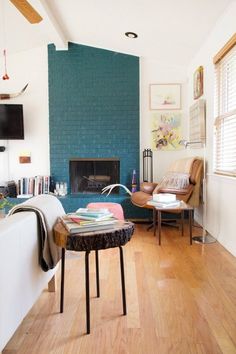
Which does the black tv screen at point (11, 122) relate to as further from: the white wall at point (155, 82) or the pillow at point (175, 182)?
the pillow at point (175, 182)

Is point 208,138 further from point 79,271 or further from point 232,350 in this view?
point 232,350

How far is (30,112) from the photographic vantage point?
4918 millimetres

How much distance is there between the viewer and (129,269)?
8.55 feet

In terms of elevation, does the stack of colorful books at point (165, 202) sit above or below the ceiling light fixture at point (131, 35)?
below

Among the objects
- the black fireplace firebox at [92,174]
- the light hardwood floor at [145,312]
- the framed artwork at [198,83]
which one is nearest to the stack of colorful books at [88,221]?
the light hardwood floor at [145,312]

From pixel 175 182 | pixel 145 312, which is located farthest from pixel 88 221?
pixel 175 182

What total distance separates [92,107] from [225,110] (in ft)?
7.51

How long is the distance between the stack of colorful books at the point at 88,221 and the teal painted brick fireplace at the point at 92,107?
2.96m

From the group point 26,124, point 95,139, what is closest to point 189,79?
point 95,139

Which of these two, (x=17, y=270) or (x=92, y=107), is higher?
(x=92, y=107)

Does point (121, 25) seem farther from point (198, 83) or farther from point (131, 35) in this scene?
point (198, 83)

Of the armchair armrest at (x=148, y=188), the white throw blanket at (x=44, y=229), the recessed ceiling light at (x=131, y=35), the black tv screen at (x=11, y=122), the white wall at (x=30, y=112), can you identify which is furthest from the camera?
the white wall at (x=30, y=112)

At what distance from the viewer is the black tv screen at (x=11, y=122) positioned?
4.75 m

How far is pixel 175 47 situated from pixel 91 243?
3487 millimetres
